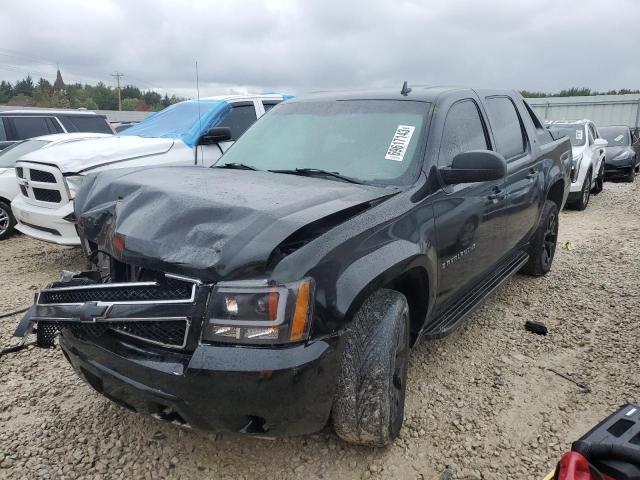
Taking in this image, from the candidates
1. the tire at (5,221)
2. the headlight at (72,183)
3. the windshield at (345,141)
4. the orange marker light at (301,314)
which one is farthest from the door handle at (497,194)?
the tire at (5,221)

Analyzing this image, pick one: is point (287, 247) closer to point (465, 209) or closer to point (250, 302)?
point (250, 302)

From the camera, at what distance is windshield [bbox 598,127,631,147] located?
46.9 feet

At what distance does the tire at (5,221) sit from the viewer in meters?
7.06

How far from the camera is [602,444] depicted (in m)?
1.51

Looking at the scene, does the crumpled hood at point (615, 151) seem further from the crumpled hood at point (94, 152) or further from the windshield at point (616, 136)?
the crumpled hood at point (94, 152)

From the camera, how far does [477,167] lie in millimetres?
2713

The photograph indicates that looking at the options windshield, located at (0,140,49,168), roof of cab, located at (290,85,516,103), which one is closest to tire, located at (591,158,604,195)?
roof of cab, located at (290,85,516,103)

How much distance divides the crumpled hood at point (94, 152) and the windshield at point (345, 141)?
2134mm

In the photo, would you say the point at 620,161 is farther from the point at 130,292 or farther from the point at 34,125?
the point at 130,292

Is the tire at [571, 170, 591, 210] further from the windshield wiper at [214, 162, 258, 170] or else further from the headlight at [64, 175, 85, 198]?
the headlight at [64, 175, 85, 198]

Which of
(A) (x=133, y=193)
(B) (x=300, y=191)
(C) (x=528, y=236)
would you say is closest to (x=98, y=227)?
(A) (x=133, y=193)

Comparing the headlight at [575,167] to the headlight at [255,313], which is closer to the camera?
the headlight at [255,313]

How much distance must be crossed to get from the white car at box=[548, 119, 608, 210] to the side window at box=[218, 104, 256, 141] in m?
5.09

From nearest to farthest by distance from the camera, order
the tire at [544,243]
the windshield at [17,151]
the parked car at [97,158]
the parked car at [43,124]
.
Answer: the tire at [544,243]
the parked car at [97,158]
the windshield at [17,151]
the parked car at [43,124]
